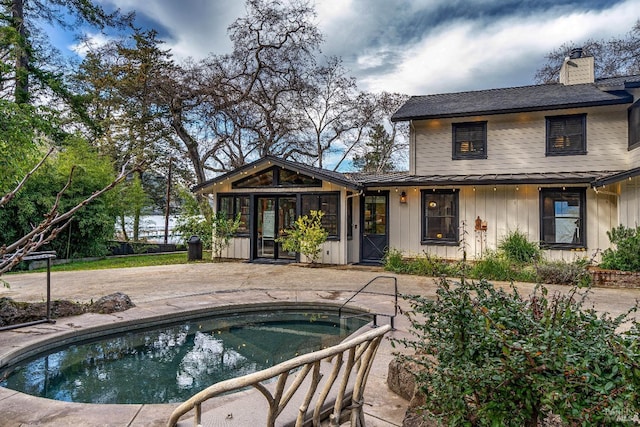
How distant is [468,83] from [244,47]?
35.9 feet

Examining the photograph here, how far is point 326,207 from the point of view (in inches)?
433

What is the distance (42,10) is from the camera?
1198 centimetres

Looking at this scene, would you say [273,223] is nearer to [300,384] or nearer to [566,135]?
[566,135]

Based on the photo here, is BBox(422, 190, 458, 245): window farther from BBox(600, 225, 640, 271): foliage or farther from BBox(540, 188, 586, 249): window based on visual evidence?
BBox(600, 225, 640, 271): foliage

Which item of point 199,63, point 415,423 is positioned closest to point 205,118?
point 199,63

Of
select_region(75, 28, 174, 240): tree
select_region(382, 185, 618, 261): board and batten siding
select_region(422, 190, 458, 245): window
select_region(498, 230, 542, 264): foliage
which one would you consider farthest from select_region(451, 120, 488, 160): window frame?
select_region(75, 28, 174, 240): tree

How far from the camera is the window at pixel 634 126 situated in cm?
912

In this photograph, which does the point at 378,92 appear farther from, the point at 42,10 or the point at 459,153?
the point at 42,10

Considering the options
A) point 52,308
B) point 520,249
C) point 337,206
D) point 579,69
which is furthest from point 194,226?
point 579,69

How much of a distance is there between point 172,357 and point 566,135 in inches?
435

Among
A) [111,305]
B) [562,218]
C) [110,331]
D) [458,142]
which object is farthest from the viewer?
[458,142]

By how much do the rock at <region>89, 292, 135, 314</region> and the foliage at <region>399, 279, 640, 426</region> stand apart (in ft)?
16.0

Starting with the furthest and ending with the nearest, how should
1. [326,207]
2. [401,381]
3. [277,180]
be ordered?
[277,180]
[326,207]
[401,381]

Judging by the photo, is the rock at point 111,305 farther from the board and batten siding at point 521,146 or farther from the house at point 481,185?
the board and batten siding at point 521,146
